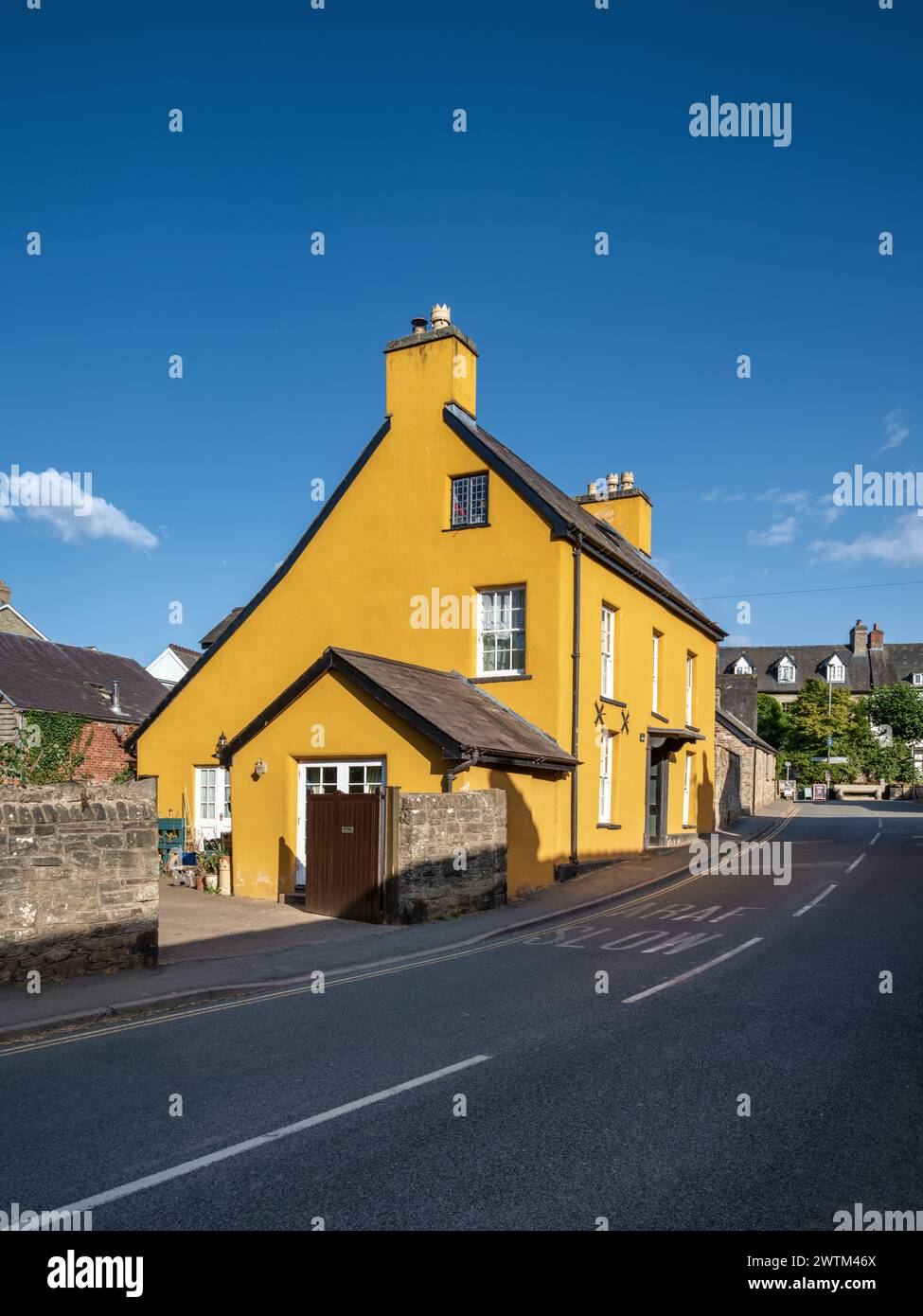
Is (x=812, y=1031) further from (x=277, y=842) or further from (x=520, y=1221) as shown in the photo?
(x=277, y=842)

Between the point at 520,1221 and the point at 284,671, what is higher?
the point at 284,671

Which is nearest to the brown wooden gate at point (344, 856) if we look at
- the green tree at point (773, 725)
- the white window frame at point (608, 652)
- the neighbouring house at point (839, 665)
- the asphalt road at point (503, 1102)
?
the asphalt road at point (503, 1102)

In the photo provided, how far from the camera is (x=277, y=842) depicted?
55.4ft

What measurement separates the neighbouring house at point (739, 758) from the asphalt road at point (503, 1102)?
23765 mm

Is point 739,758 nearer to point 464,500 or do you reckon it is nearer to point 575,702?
point 575,702

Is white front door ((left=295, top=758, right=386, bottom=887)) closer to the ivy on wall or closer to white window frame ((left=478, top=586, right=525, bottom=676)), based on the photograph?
white window frame ((left=478, top=586, right=525, bottom=676))

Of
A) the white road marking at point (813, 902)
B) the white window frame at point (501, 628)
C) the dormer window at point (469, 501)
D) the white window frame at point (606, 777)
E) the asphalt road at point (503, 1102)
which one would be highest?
the dormer window at point (469, 501)

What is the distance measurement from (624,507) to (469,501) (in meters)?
9.24

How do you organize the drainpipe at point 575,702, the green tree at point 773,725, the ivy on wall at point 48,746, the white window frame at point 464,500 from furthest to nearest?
the green tree at point 773,725
the ivy on wall at point 48,746
the white window frame at point 464,500
the drainpipe at point 575,702

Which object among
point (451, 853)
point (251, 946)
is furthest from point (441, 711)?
point (251, 946)

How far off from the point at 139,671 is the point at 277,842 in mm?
24647

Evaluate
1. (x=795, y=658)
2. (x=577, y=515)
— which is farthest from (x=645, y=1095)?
(x=795, y=658)

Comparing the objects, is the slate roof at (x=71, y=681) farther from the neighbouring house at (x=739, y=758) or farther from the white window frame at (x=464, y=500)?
the neighbouring house at (x=739, y=758)

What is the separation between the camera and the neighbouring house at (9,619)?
148ft
